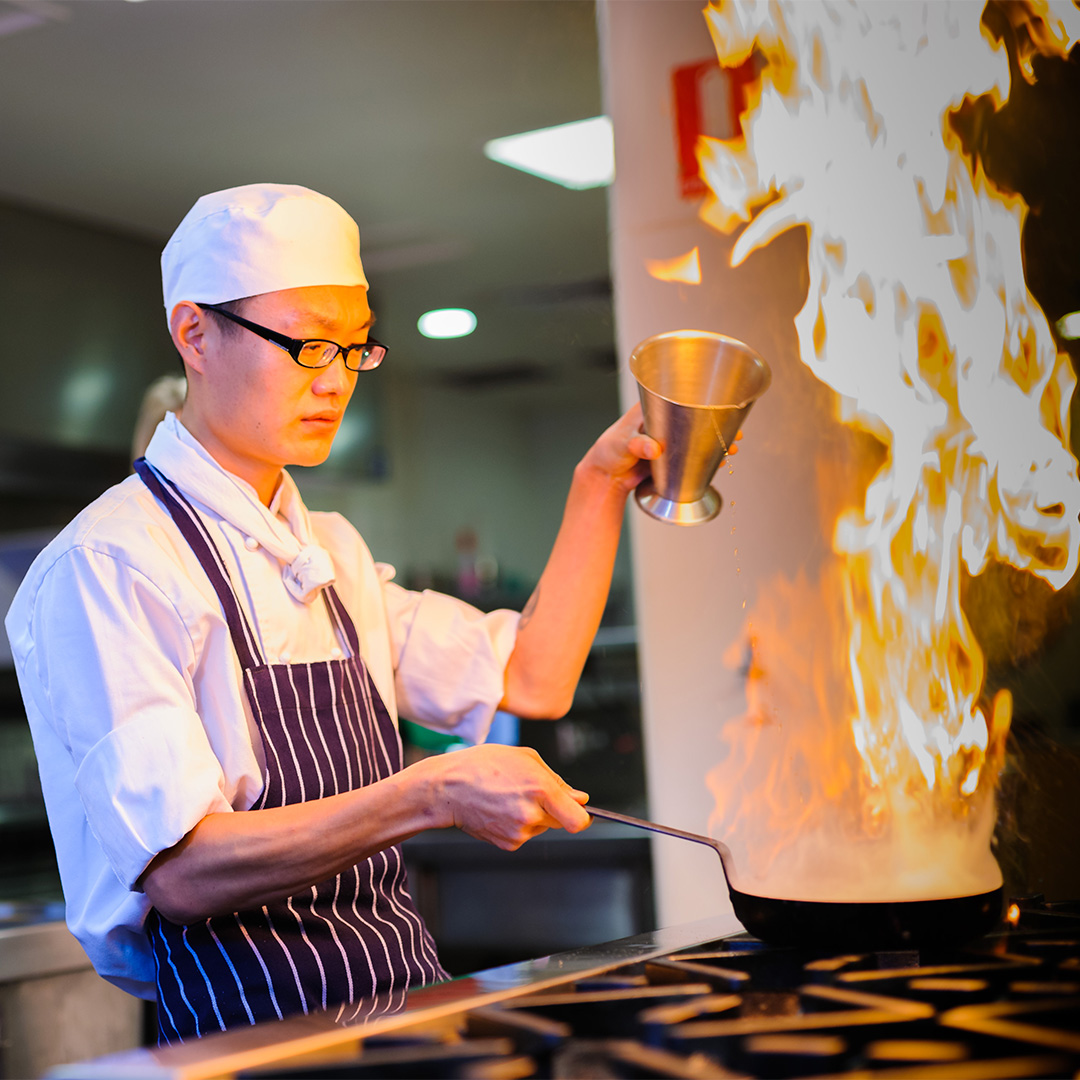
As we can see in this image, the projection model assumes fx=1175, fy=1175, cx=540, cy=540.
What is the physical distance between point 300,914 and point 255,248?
70cm

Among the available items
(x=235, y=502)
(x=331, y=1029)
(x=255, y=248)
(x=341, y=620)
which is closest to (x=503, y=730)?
(x=341, y=620)

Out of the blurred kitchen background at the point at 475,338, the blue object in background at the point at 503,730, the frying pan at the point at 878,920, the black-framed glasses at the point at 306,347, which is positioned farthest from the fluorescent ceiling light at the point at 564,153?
the frying pan at the point at 878,920

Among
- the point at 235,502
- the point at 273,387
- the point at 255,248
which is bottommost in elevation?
the point at 235,502

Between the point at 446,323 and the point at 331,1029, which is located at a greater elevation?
the point at 446,323

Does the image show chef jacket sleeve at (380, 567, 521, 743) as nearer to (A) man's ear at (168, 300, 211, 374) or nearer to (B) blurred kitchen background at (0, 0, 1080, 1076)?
(A) man's ear at (168, 300, 211, 374)

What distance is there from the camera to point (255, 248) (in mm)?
1275

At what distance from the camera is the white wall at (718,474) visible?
1.94 meters

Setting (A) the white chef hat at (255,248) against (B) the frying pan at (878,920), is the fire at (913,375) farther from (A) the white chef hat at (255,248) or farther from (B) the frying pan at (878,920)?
(A) the white chef hat at (255,248)

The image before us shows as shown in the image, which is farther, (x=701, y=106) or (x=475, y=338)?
(x=475, y=338)

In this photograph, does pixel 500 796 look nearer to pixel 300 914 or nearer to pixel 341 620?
pixel 300 914

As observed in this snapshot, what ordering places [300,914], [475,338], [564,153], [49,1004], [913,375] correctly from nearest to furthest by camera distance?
[300,914]
[913,375]
[49,1004]
[564,153]
[475,338]

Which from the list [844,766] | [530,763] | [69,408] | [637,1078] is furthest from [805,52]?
[69,408]

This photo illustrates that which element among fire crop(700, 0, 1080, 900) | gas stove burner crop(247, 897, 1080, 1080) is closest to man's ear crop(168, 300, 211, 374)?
gas stove burner crop(247, 897, 1080, 1080)

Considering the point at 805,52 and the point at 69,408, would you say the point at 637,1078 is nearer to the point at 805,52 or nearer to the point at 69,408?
the point at 805,52
